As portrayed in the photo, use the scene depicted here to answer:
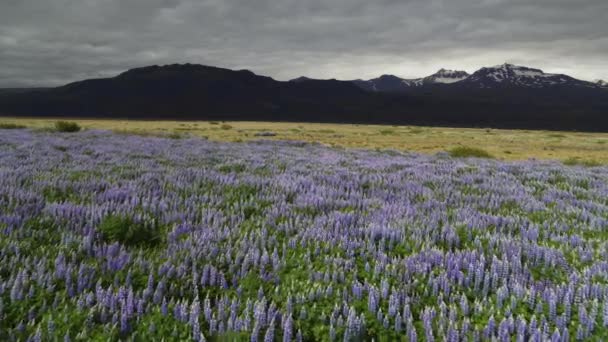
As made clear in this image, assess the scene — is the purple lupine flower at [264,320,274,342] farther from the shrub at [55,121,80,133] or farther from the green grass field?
the shrub at [55,121,80,133]

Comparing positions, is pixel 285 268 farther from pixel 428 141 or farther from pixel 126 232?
pixel 428 141

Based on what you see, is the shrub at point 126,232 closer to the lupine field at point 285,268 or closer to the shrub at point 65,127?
the lupine field at point 285,268

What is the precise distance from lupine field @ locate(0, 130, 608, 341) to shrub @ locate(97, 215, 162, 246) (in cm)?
2

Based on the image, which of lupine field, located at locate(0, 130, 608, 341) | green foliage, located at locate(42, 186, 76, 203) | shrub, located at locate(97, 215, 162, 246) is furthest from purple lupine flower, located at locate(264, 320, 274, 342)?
green foliage, located at locate(42, 186, 76, 203)

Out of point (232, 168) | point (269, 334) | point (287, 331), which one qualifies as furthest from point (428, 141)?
point (269, 334)

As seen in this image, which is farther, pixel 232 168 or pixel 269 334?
pixel 232 168

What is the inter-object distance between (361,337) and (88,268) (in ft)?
7.26

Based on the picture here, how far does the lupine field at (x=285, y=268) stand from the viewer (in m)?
2.58

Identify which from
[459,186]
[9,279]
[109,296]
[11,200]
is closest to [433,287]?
[109,296]

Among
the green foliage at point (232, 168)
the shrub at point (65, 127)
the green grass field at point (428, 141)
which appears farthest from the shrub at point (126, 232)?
the shrub at point (65, 127)

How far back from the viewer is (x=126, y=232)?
4102mm

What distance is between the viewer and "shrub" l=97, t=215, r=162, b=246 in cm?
404

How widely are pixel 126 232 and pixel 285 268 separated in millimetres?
1798

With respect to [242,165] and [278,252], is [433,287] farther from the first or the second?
[242,165]
